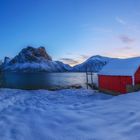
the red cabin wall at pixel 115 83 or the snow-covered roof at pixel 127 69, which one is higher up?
the snow-covered roof at pixel 127 69

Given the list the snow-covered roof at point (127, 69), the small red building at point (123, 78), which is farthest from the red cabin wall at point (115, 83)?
the snow-covered roof at point (127, 69)

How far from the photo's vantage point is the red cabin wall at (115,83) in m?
23.8

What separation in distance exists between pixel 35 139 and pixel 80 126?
6.68 feet

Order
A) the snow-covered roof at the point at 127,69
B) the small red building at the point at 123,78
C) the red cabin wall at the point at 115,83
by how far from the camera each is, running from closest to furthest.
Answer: the small red building at the point at 123,78 < the snow-covered roof at the point at 127,69 < the red cabin wall at the point at 115,83

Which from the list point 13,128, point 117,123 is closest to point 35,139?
point 13,128

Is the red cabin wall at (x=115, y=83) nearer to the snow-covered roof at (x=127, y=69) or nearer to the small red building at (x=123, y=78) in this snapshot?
the small red building at (x=123, y=78)

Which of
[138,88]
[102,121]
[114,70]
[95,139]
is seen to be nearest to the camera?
[95,139]

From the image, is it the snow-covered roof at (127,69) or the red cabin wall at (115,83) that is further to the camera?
the red cabin wall at (115,83)

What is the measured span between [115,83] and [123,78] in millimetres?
1785

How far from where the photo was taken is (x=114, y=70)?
26.7 meters

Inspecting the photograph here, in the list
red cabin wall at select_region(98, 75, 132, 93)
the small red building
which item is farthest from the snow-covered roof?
red cabin wall at select_region(98, 75, 132, 93)

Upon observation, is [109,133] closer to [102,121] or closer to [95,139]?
[95,139]

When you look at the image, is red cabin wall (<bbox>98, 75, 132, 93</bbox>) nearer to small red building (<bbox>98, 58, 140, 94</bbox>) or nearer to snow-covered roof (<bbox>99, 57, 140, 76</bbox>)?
small red building (<bbox>98, 58, 140, 94</bbox>)

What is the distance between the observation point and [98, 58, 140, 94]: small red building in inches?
907
